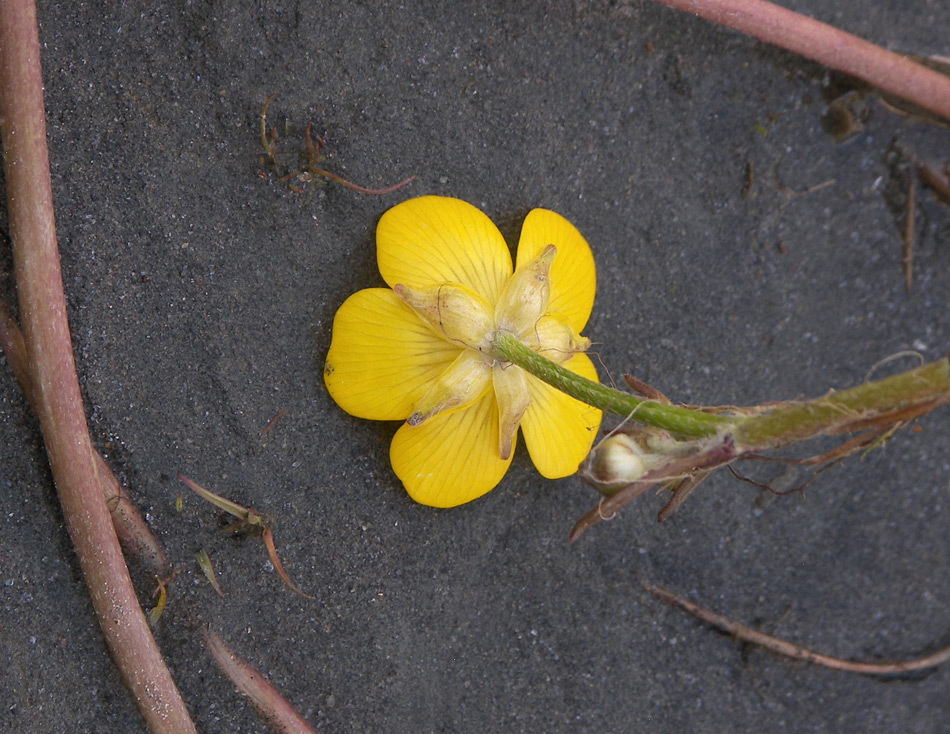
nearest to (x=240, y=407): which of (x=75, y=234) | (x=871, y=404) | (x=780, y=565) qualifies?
(x=75, y=234)

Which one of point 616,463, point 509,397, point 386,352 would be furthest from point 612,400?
point 386,352

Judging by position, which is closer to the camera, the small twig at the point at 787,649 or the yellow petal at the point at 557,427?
the yellow petal at the point at 557,427

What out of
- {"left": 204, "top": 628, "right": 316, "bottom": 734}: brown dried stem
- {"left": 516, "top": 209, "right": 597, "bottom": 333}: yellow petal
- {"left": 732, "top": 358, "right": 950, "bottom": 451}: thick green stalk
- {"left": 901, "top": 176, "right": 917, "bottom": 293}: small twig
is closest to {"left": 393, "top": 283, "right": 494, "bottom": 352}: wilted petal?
{"left": 516, "top": 209, "right": 597, "bottom": 333}: yellow petal

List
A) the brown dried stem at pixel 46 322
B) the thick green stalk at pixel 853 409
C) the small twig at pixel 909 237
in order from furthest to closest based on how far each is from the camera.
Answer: the small twig at pixel 909 237 < the brown dried stem at pixel 46 322 < the thick green stalk at pixel 853 409

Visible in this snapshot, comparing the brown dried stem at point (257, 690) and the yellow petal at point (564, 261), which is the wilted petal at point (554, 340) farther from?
the brown dried stem at point (257, 690)

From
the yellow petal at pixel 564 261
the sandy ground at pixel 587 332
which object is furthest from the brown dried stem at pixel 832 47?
the yellow petal at pixel 564 261

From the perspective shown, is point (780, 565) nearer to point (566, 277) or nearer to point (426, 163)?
point (566, 277)

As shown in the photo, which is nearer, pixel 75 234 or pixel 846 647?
pixel 75 234

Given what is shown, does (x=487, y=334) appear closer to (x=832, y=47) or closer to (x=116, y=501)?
(x=116, y=501)
